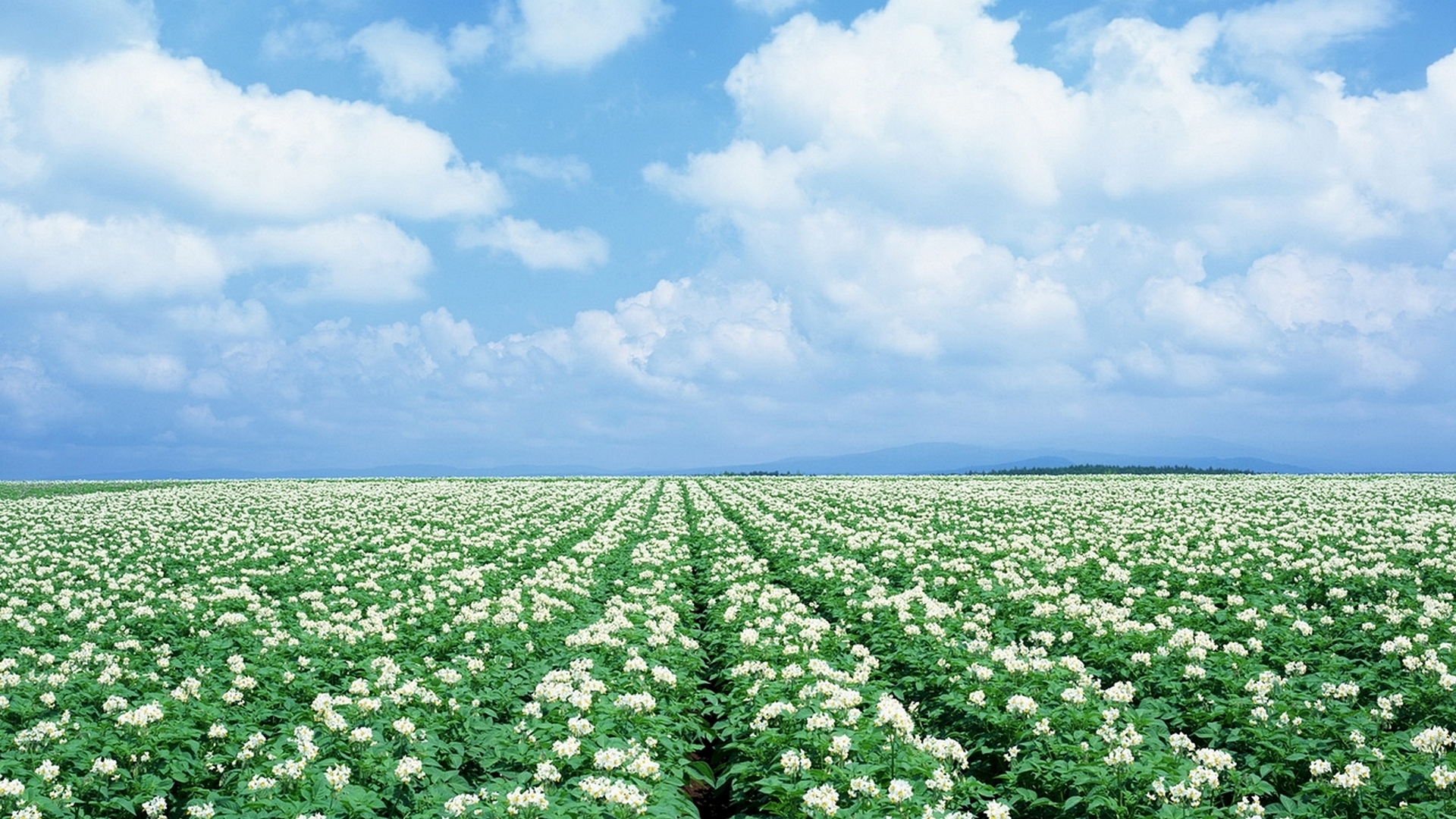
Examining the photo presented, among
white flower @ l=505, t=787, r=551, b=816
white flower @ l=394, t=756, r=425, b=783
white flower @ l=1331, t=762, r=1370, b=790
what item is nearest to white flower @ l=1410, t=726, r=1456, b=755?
white flower @ l=1331, t=762, r=1370, b=790

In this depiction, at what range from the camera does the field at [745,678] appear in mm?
6734

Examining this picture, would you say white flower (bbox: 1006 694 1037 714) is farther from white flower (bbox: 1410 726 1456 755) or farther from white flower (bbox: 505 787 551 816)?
white flower (bbox: 505 787 551 816)

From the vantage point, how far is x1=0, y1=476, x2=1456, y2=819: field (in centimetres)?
673

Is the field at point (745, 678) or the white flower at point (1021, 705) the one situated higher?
the white flower at point (1021, 705)

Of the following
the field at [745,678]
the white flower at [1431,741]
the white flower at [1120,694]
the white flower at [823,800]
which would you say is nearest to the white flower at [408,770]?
the field at [745,678]

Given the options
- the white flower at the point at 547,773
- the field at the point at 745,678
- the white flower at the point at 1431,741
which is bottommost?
the field at the point at 745,678

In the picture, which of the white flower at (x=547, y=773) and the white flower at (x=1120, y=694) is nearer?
the white flower at (x=547, y=773)

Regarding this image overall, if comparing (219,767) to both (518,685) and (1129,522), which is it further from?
(1129,522)

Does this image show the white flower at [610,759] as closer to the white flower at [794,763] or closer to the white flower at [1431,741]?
the white flower at [794,763]

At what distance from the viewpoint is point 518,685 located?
393 inches

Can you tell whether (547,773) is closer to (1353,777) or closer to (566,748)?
(566,748)

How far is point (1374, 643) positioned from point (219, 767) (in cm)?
1444

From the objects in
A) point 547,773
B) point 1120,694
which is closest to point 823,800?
point 547,773

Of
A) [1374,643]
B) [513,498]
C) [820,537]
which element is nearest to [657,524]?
[820,537]
